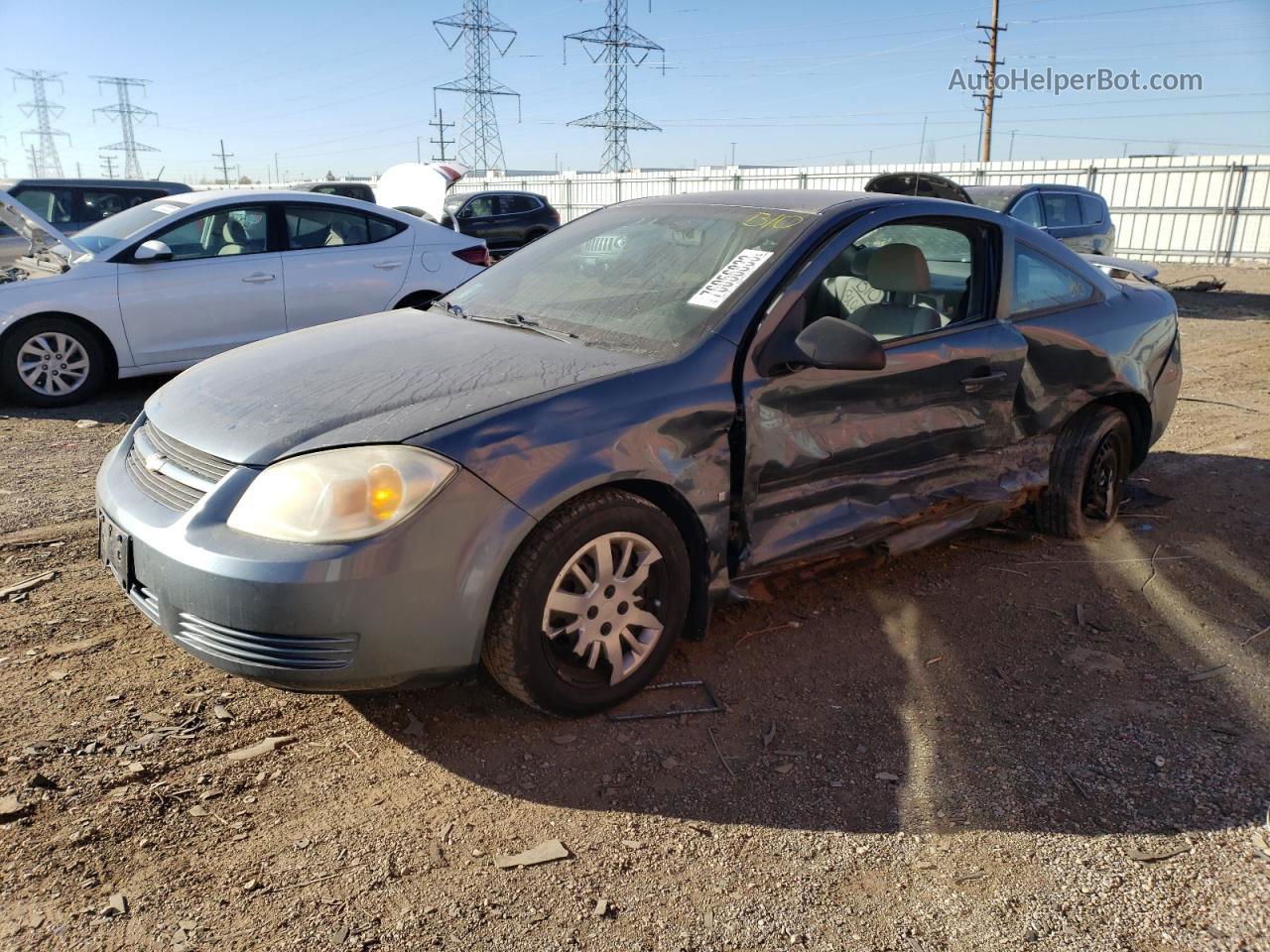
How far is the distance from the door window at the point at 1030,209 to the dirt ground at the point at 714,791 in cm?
874

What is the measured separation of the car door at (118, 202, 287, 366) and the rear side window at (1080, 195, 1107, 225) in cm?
1014

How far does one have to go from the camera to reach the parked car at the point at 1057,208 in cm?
1156

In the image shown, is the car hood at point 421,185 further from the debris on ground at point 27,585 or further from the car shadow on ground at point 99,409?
the debris on ground at point 27,585

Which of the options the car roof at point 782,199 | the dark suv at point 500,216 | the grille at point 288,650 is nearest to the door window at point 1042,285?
the car roof at point 782,199

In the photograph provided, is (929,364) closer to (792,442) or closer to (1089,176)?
(792,442)

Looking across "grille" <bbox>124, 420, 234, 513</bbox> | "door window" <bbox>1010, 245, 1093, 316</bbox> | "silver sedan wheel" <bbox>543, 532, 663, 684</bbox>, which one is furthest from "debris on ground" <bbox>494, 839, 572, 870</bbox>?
"door window" <bbox>1010, 245, 1093, 316</bbox>

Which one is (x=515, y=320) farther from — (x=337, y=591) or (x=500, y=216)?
(x=500, y=216)

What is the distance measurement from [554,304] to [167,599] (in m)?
1.78

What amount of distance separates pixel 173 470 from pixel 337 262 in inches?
207

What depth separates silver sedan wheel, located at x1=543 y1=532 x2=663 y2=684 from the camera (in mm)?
2887

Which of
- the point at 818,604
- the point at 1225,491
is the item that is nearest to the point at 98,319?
the point at 818,604

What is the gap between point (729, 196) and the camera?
Answer: 13.1 ft

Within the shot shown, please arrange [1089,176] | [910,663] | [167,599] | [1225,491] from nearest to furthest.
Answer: [167,599], [910,663], [1225,491], [1089,176]

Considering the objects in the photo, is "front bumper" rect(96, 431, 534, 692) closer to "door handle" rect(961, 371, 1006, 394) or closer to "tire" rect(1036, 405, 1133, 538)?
"door handle" rect(961, 371, 1006, 394)
